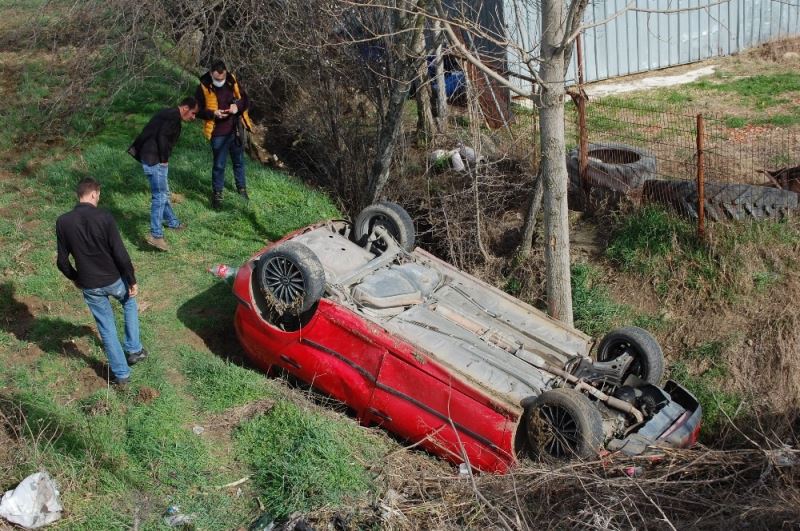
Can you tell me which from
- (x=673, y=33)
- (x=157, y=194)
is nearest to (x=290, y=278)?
(x=157, y=194)

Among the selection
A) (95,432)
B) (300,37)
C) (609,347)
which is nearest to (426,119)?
(300,37)

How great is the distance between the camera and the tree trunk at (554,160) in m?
6.97

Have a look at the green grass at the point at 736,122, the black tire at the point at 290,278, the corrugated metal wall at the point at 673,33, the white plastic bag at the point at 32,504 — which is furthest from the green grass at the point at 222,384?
the corrugated metal wall at the point at 673,33

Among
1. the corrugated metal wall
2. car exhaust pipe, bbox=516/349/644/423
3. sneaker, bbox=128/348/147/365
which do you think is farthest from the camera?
the corrugated metal wall

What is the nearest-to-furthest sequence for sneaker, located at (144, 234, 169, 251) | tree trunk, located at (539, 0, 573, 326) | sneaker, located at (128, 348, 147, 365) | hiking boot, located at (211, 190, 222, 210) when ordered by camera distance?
tree trunk, located at (539, 0, 573, 326) < sneaker, located at (128, 348, 147, 365) < sneaker, located at (144, 234, 169, 251) < hiking boot, located at (211, 190, 222, 210)

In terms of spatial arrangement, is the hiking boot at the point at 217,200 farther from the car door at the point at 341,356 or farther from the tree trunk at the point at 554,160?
the tree trunk at the point at 554,160

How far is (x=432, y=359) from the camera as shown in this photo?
6352mm

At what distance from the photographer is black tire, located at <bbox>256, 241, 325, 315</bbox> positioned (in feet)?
22.1

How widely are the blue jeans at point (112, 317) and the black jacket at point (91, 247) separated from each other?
0.08 m

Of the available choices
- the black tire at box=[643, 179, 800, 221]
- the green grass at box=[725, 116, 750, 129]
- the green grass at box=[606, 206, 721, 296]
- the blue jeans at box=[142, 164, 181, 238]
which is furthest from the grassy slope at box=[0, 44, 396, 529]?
the green grass at box=[725, 116, 750, 129]

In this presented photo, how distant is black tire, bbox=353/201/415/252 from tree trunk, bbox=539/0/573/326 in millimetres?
1347

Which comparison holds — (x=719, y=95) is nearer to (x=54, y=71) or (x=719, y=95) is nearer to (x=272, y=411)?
(x=272, y=411)

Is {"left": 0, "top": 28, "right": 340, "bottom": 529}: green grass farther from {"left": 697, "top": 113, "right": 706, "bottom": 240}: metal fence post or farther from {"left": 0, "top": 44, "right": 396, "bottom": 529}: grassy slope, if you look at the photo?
{"left": 697, "top": 113, "right": 706, "bottom": 240}: metal fence post

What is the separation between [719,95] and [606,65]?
243 cm
